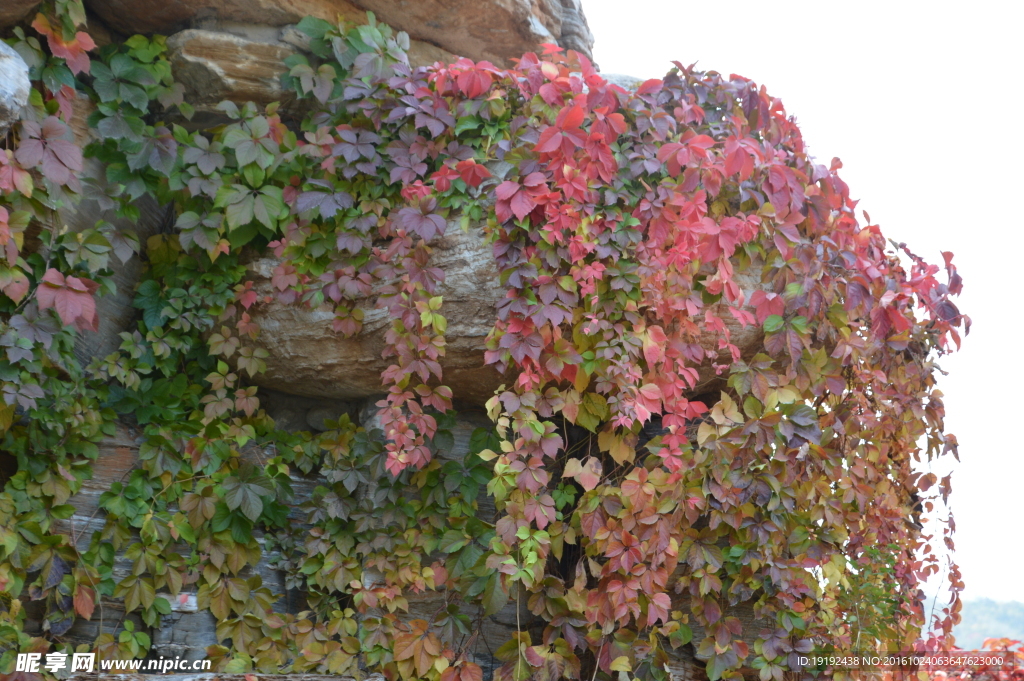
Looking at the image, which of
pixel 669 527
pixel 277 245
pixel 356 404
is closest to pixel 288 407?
pixel 356 404

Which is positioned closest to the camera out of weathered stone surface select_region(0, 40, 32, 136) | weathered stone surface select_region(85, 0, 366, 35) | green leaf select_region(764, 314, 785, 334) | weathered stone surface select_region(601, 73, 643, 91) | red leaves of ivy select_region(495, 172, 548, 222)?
weathered stone surface select_region(0, 40, 32, 136)

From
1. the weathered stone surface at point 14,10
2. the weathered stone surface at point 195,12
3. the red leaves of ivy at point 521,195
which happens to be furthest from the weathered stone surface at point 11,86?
the red leaves of ivy at point 521,195

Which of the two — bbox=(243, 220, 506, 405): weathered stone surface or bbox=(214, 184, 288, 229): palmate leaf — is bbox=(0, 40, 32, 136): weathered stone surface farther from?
bbox=(243, 220, 506, 405): weathered stone surface

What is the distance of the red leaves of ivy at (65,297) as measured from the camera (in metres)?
1.97

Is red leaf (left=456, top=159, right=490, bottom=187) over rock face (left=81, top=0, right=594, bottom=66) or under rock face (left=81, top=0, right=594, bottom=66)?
under

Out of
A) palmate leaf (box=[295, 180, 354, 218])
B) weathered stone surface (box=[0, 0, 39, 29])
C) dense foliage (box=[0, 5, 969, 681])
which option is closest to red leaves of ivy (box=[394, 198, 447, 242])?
dense foliage (box=[0, 5, 969, 681])

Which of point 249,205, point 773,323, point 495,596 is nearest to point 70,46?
point 249,205

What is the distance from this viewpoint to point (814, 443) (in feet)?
6.52

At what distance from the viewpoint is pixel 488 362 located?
1.99m

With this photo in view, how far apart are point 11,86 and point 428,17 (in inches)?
55.7

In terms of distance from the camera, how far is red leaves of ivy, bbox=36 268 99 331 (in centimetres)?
197

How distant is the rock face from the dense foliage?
15cm

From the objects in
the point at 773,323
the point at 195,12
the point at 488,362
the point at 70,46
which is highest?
the point at 195,12

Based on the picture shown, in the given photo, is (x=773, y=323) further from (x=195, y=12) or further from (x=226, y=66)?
(x=195, y=12)
